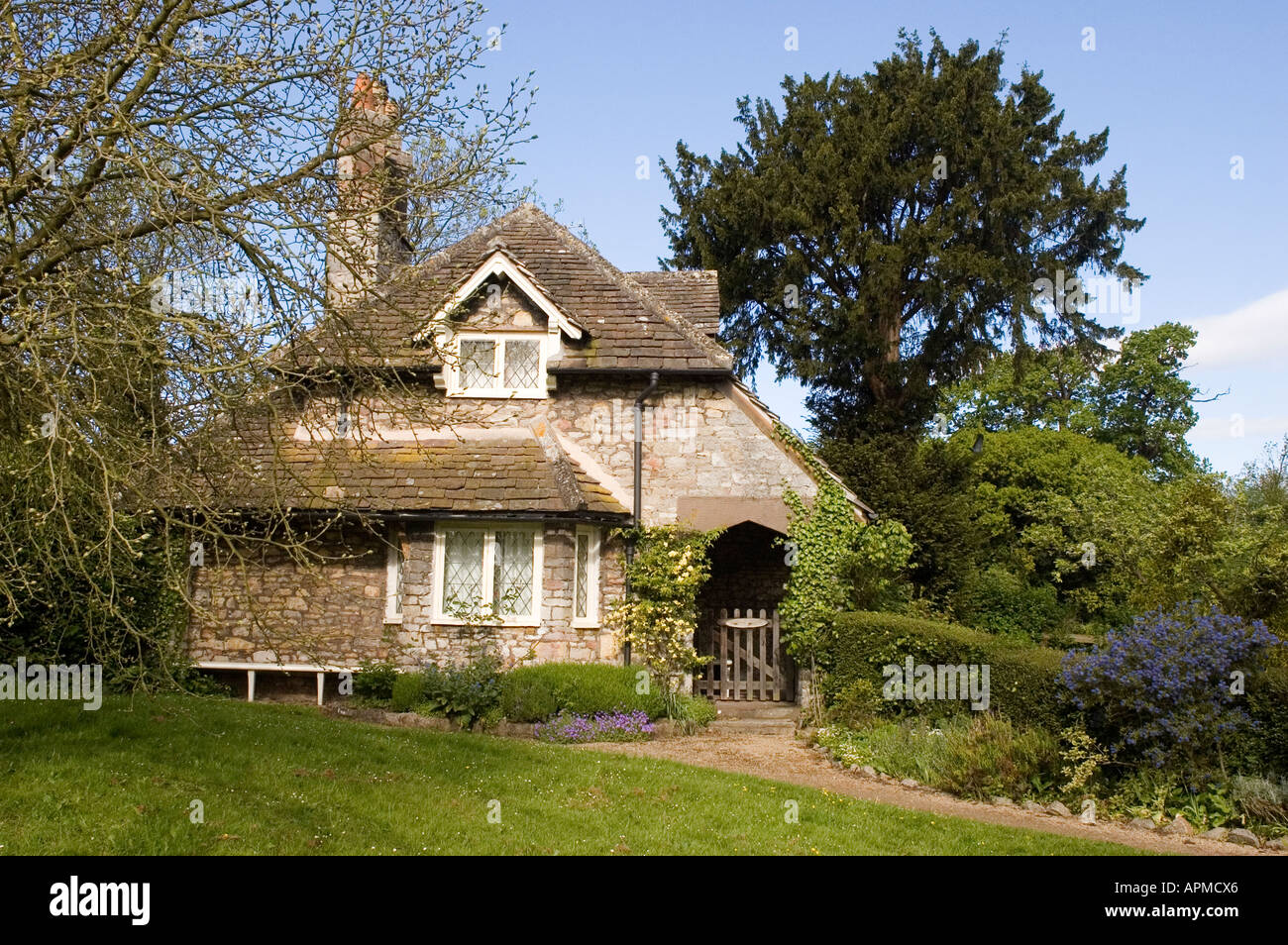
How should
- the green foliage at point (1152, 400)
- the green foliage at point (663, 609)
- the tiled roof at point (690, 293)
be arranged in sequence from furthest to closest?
the green foliage at point (1152, 400), the tiled roof at point (690, 293), the green foliage at point (663, 609)

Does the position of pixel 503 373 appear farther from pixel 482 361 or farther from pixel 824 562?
pixel 824 562

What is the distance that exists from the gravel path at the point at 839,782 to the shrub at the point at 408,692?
9.04 feet

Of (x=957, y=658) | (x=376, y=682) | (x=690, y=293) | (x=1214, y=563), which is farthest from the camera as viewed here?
(x=690, y=293)

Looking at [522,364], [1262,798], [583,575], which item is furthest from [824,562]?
[1262,798]

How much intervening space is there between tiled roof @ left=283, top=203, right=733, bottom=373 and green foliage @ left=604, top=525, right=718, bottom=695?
315 centimetres

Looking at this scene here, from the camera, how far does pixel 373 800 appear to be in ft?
29.0

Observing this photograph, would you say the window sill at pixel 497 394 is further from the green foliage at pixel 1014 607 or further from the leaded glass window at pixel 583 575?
the green foliage at pixel 1014 607

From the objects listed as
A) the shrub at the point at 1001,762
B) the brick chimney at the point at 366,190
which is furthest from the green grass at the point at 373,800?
the brick chimney at the point at 366,190

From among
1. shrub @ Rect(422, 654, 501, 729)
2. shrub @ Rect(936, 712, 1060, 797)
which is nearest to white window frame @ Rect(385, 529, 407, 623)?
shrub @ Rect(422, 654, 501, 729)

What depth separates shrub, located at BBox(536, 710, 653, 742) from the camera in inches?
535

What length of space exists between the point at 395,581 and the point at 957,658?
8.54 meters

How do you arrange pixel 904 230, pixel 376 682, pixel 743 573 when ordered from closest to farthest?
pixel 376 682 < pixel 743 573 < pixel 904 230

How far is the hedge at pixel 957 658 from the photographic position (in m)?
12.0
